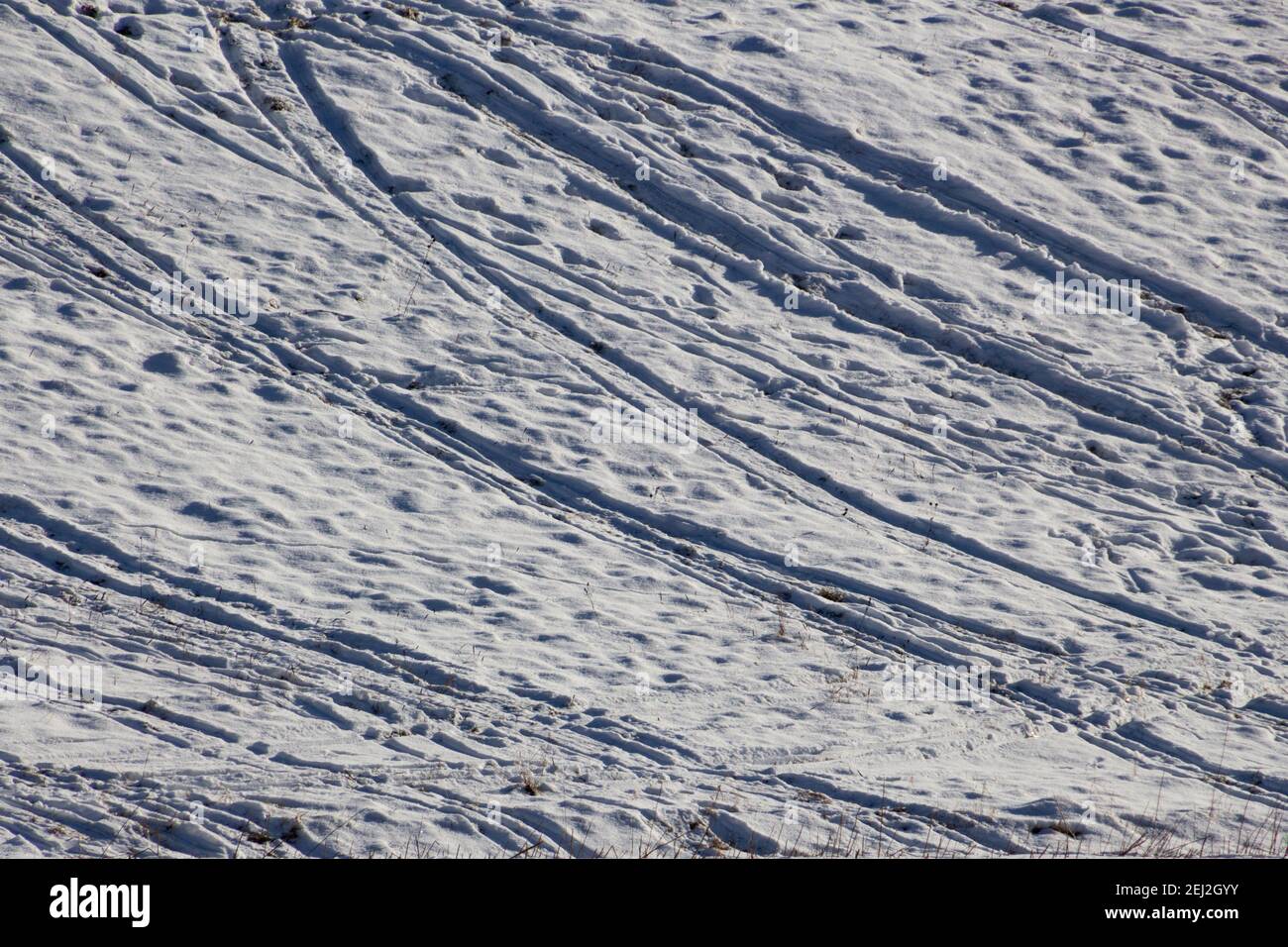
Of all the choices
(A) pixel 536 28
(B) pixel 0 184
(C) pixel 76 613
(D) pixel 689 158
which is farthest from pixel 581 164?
(C) pixel 76 613

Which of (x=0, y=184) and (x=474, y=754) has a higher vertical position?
(x=0, y=184)

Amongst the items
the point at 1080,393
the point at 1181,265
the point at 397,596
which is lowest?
the point at 397,596

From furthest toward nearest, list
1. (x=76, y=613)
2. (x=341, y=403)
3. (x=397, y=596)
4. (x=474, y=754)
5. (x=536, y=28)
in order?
(x=536, y=28) → (x=341, y=403) → (x=397, y=596) → (x=76, y=613) → (x=474, y=754)

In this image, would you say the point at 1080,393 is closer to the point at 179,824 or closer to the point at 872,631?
the point at 872,631

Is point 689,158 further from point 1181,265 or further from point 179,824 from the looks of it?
point 179,824

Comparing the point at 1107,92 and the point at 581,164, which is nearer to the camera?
the point at 581,164

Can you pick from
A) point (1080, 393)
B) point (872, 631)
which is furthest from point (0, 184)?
point (1080, 393)
